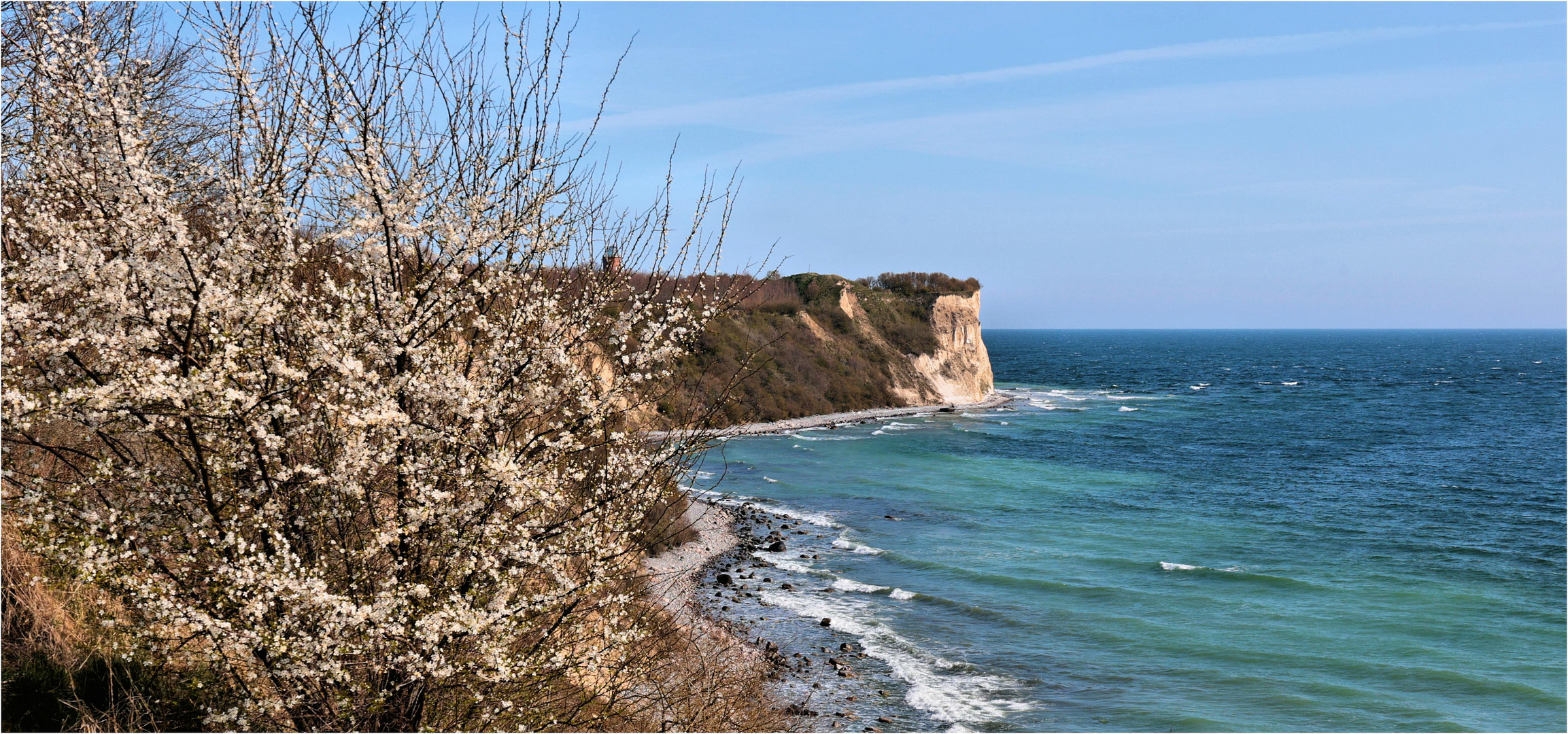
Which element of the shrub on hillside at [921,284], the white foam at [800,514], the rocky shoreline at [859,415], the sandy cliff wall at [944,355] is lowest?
the white foam at [800,514]

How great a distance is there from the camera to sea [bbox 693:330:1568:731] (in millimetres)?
16906

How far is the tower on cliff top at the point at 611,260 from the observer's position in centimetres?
648

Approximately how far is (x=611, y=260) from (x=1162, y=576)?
22.6 metres

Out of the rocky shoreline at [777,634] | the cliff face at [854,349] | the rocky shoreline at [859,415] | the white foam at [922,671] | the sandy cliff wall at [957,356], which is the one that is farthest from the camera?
the sandy cliff wall at [957,356]

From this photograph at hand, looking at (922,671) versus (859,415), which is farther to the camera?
(859,415)

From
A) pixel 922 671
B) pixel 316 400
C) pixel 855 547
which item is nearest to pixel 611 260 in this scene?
pixel 316 400

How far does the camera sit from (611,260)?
21.6 feet

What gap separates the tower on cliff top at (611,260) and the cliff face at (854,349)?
161 ft

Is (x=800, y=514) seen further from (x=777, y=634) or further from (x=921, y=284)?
(x=921, y=284)

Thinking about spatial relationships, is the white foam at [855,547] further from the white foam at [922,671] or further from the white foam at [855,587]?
the white foam at [922,671]

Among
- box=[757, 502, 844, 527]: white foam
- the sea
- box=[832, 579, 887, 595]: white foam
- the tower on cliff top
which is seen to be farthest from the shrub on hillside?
the tower on cliff top

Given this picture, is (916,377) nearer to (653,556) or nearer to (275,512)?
(653,556)

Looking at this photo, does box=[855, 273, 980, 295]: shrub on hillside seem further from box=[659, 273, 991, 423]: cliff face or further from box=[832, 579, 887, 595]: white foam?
box=[832, 579, 887, 595]: white foam

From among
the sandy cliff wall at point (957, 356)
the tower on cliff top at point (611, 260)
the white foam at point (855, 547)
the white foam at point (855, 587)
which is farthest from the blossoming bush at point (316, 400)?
the sandy cliff wall at point (957, 356)
